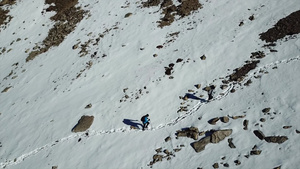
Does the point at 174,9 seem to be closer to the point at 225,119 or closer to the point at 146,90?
the point at 146,90

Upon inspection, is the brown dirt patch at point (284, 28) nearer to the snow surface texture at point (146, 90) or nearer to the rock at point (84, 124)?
the snow surface texture at point (146, 90)

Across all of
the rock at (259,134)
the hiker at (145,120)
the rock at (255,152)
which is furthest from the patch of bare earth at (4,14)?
the rock at (255,152)

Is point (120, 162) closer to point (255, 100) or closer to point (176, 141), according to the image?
point (176, 141)

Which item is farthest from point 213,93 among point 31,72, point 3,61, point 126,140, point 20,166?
point 3,61

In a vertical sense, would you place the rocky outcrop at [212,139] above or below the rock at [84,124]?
below

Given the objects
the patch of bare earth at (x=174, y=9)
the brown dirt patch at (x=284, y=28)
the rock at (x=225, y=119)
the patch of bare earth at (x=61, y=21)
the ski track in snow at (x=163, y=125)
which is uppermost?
the patch of bare earth at (x=61, y=21)

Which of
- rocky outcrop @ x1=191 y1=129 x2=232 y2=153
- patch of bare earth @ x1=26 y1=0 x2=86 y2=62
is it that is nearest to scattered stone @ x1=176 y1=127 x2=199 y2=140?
rocky outcrop @ x1=191 y1=129 x2=232 y2=153

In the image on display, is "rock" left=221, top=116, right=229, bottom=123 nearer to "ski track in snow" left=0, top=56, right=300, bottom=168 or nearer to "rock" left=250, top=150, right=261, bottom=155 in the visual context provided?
"ski track in snow" left=0, top=56, right=300, bottom=168

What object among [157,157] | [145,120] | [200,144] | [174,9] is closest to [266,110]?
[200,144]
